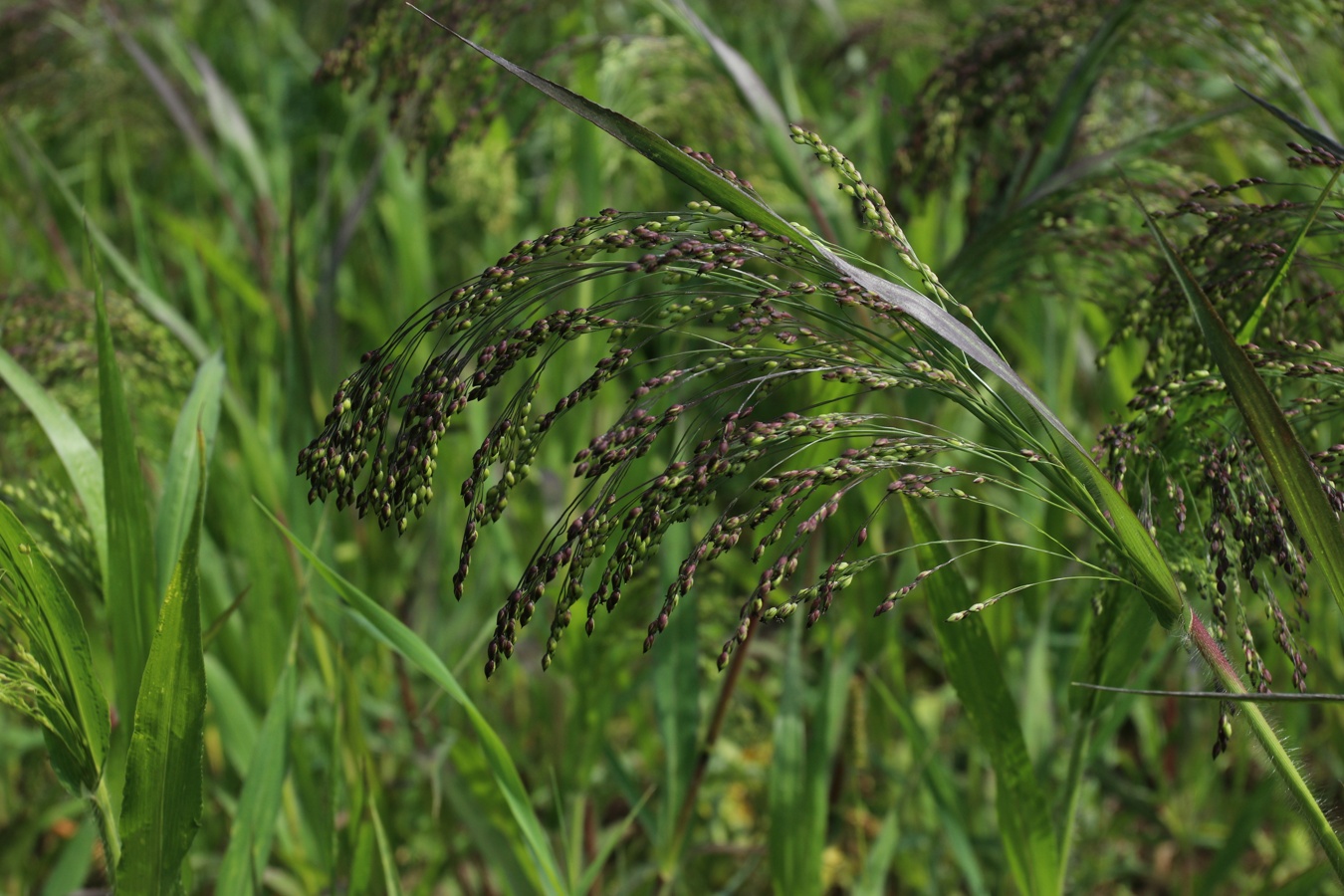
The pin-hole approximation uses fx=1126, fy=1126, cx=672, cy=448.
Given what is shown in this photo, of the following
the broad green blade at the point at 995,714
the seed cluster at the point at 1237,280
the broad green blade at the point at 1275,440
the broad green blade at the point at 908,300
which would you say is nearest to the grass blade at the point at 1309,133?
the seed cluster at the point at 1237,280

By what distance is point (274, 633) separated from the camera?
1979 millimetres

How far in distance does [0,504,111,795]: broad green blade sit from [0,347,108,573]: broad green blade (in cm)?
24

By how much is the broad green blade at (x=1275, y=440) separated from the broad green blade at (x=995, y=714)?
41cm

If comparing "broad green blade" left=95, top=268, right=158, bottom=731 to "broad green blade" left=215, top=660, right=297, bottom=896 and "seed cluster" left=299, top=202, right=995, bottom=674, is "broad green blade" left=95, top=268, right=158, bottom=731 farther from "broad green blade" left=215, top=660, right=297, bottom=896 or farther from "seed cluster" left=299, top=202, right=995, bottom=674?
"seed cluster" left=299, top=202, right=995, bottom=674

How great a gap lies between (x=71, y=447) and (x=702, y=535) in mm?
1226

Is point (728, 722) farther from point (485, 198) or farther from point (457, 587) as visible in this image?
point (457, 587)

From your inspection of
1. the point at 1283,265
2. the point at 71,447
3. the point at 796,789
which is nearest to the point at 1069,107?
the point at 1283,265

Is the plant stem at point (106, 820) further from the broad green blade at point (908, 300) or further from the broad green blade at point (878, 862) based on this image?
the broad green blade at point (878, 862)

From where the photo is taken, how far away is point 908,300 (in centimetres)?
94

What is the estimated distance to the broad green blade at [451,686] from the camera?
4.28 ft

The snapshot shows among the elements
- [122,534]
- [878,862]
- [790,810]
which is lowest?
[878,862]

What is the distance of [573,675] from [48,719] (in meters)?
0.93

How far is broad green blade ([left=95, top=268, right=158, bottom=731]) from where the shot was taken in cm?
132

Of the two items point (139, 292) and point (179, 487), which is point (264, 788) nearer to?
point (179, 487)
